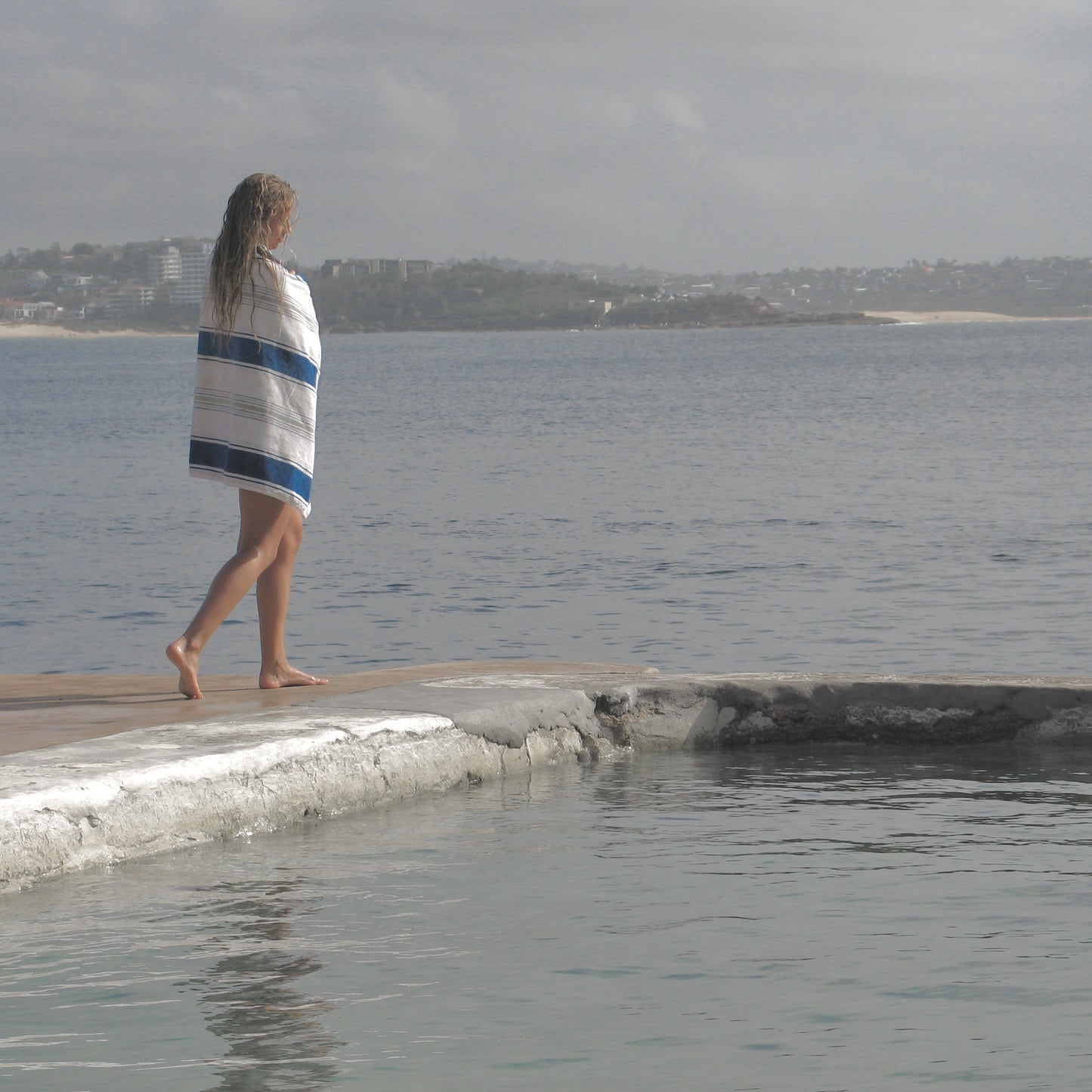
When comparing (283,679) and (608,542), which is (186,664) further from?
(608,542)

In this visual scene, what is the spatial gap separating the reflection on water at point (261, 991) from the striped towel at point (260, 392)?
6.02ft

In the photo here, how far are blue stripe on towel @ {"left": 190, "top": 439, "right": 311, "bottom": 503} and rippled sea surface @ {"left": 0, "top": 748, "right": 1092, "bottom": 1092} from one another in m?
1.33

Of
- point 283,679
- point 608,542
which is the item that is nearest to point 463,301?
point 608,542

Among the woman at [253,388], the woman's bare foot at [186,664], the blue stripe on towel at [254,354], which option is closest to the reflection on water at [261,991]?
the woman's bare foot at [186,664]

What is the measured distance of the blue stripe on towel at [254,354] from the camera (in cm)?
545

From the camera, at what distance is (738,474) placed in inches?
1078

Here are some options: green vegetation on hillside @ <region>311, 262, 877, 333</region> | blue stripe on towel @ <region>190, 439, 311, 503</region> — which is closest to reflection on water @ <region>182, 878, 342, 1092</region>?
blue stripe on towel @ <region>190, 439, 311, 503</region>

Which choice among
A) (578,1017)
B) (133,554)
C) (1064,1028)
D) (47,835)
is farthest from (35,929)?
(133,554)

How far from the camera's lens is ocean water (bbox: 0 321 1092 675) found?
11.7 meters

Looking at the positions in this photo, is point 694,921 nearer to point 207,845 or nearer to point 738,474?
point 207,845

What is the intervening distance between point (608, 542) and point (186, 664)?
1274 centimetres

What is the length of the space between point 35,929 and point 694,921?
5.02 feet

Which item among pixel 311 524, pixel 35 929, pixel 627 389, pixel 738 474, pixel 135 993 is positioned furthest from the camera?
pixel 627 389

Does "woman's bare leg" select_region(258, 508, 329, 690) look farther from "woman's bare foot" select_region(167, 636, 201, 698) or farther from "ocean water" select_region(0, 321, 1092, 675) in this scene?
"ocean water" select_region(0, 321, 1092, 675)
